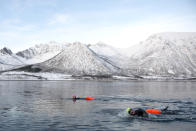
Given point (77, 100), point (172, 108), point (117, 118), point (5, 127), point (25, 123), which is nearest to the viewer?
point (5, 127)

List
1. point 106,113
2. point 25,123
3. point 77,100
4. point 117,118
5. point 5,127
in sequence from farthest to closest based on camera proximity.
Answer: point 77,100 < point 106,113 < point 117,118 < point 25,123 < point 5,127

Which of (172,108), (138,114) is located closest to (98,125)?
(138,114)

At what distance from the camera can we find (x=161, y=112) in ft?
152

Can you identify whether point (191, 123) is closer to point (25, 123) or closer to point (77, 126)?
point (77, 126)

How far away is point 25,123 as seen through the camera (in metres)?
36.2

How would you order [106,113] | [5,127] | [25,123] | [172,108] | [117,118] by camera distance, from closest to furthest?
[5,127] < [25,123] < [117,118] < [106,113] < [172,108]

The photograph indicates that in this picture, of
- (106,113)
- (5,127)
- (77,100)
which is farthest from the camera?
(77,100)

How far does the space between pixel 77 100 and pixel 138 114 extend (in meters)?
27.6

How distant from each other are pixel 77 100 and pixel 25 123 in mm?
31315

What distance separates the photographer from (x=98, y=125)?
35719 millimetres

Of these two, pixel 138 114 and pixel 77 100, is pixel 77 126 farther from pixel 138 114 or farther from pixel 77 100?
pixel 77 100

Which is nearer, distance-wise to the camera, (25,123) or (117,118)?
(25,123)

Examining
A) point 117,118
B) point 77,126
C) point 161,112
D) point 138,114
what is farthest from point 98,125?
point 161,112

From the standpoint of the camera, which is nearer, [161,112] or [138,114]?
[138,114]
